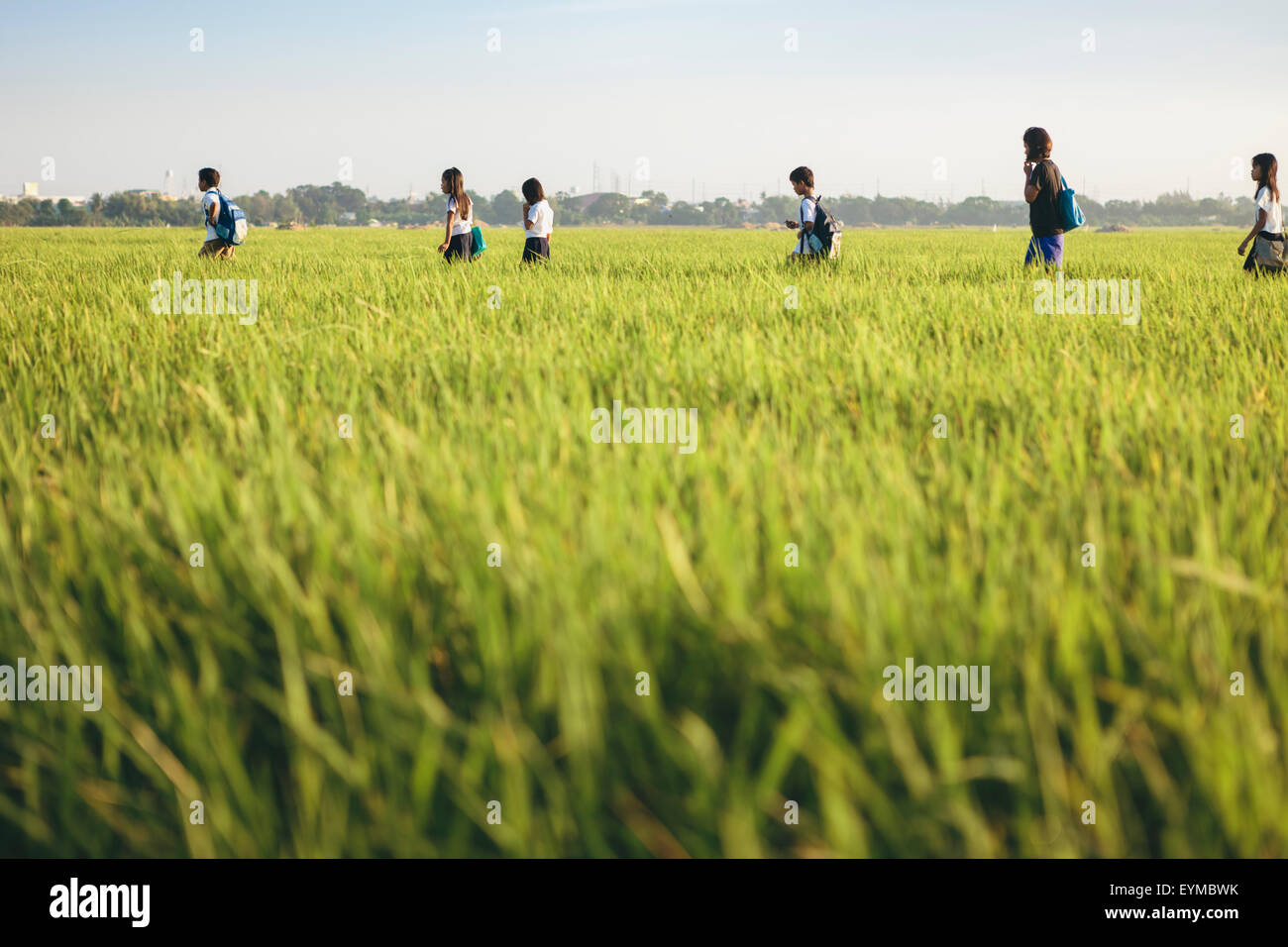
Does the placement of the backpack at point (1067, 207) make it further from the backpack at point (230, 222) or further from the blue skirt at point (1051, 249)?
the backpack at point (230, 222)

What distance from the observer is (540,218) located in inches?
394

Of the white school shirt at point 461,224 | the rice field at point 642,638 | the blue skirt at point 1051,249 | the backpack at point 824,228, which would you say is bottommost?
the rice field at point 642,638

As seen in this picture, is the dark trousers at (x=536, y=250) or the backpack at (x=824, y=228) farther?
the dark trousers at (x=536, y=250)

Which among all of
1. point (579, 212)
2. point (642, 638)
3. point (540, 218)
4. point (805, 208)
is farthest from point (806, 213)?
point (579, 212)

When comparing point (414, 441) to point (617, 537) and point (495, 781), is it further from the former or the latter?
point (495, 781)

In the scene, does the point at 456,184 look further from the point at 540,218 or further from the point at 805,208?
the point at 805,208

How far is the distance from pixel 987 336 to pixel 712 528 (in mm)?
3092

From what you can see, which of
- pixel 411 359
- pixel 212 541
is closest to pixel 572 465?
pixel 212 541

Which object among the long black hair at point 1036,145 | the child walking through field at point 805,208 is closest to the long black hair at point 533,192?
the child walking through field at point 805,208

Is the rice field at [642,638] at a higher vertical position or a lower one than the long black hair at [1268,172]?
lower

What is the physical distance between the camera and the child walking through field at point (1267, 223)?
24.8 ft

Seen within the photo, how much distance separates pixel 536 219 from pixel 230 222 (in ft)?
11.1

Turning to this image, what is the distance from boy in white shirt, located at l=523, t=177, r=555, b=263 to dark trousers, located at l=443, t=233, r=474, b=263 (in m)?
0.71

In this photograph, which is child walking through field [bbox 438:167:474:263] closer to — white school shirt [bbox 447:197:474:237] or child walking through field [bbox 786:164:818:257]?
white school shirt [bbox 447:197:474:237]
